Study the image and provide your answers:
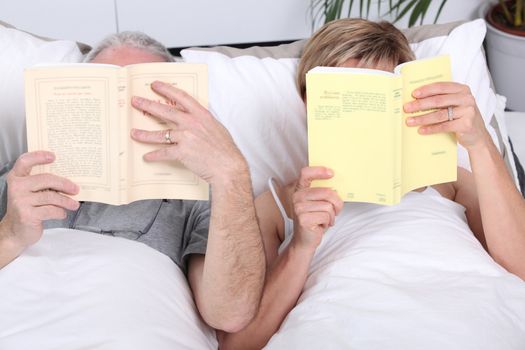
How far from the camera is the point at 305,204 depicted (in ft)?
4.02

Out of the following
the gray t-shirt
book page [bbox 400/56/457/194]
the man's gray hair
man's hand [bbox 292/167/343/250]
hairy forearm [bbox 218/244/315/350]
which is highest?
the man's gray hair

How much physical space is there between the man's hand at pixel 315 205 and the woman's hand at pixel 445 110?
0.17 meters

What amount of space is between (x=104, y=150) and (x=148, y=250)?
240 mm

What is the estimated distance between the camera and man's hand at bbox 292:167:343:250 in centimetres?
122

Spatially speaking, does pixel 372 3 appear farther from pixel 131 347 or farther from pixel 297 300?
pixel 131 347

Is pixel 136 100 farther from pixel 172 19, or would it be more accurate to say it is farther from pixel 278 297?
pixel 172 19

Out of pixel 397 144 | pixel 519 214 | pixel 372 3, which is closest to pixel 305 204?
pixel 397 144

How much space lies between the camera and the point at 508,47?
2.46 metres

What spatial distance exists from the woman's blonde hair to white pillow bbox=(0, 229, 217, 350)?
49cm

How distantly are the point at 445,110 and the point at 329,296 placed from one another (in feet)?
1.20

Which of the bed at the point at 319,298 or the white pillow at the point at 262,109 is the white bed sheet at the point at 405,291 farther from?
the white pillow at the point at 262,109

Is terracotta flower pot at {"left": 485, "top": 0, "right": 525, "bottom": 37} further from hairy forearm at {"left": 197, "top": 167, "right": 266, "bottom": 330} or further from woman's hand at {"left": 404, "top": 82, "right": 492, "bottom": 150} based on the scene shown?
hairy forearm at {"left": 197, "top": 167, "right": 266, "bottom": 330}

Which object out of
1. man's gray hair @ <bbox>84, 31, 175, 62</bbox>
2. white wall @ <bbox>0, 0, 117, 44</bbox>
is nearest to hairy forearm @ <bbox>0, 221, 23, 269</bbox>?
man's gray hair @ <bbox>84, 31, 175, 62</bbox>

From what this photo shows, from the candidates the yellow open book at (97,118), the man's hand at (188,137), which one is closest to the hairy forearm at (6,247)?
the yellow open book at (97,118)
